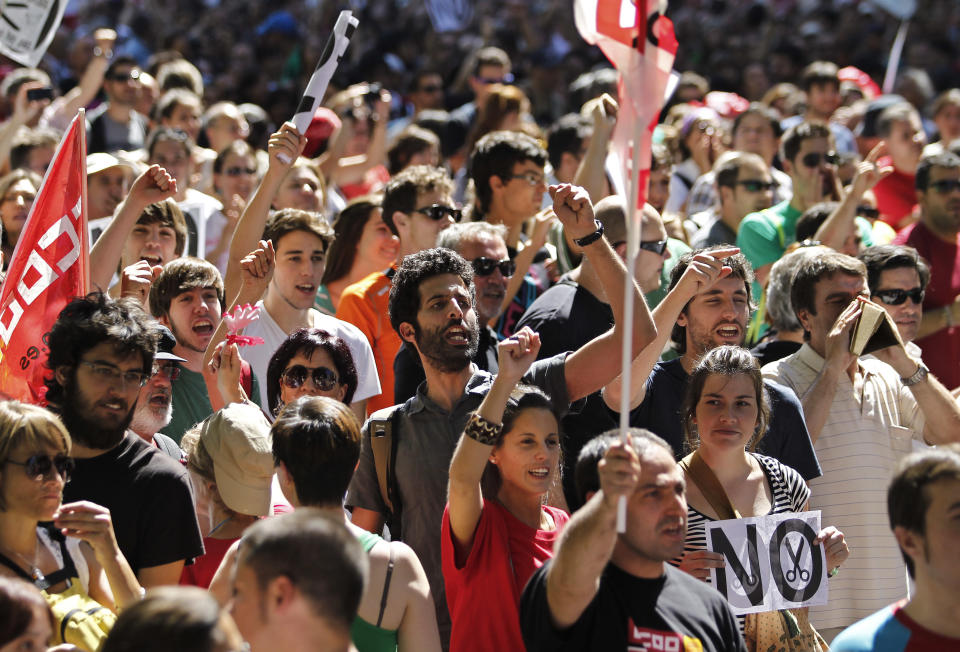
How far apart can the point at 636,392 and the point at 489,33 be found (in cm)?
1187

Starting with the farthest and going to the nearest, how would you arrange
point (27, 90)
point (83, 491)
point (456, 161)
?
point (456, 161) < point (27, 90) < point (83, 491)

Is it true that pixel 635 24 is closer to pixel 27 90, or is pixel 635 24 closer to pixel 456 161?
pixel 27 90

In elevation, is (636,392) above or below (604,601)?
above

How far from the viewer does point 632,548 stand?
3.32m

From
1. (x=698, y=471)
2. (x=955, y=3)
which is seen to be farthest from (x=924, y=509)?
(x=955, y=3)

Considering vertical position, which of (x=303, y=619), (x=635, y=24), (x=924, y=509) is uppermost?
(x=635, y=24)

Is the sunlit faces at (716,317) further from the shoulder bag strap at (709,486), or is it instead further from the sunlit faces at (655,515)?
the sunlit faces at (655,515)

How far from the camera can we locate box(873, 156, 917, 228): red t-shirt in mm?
9188

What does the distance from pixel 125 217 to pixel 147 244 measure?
0.87m

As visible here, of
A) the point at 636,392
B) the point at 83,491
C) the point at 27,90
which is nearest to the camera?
the point at 83,491

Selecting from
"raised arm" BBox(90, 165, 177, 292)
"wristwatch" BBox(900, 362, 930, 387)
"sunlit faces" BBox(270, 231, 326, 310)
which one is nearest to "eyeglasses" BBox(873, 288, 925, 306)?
"wristwatch" BBox(900, 362, 930, 387)

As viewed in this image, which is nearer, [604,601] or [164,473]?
[604,601]

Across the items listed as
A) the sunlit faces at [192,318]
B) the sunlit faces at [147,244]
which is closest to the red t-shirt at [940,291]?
the sunlit faces at [192,318]

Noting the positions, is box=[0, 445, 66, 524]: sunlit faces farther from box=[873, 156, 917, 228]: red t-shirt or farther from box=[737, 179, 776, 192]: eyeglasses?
box=[873, 156, 917, 228]: red t-shirt
